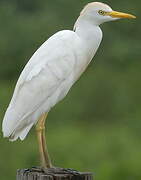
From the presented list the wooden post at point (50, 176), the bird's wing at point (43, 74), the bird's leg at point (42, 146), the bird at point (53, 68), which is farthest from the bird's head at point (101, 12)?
the wooden post at point (50, 176)

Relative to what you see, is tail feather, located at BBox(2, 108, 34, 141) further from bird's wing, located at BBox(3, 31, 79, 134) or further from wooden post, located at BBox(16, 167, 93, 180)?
wooden post, located at BBox(16, 167, 93, 180)

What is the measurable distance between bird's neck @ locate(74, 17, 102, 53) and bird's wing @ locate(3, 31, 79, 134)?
5 centimetres

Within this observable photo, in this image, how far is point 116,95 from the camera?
11.9 metres

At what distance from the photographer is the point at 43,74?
524cm

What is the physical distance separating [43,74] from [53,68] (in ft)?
0.26

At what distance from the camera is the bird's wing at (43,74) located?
516 centimetres

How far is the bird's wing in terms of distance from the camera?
5.16m

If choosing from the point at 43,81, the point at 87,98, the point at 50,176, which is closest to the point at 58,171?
the point at 50,176

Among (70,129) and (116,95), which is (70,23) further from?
(70,129)

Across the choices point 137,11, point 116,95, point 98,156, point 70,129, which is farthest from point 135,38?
point 98,156

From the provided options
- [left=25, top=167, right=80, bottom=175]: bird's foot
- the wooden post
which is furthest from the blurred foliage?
the wooden post

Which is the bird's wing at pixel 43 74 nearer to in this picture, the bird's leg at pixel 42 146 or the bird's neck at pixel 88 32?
the bird's neck at pixel 88 32

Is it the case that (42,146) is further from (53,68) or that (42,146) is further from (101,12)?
(101,12)

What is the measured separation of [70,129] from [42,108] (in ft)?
18.3
